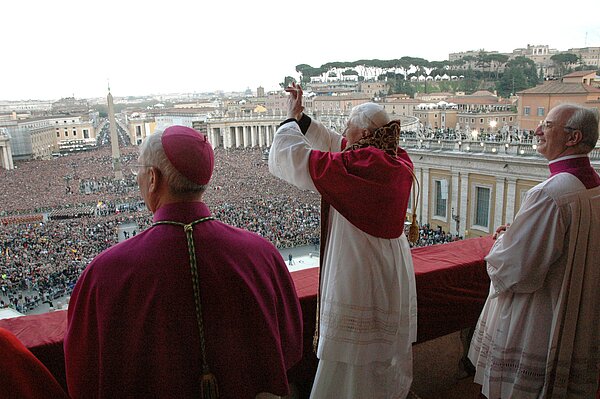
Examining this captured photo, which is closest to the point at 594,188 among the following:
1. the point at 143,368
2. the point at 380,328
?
the point at 380,328

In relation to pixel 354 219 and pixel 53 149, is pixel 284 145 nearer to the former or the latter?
pixel 354 219

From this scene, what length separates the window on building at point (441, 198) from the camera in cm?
900

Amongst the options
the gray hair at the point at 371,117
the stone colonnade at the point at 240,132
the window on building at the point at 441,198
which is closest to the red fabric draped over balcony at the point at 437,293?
the gray hair at the point at 371,117

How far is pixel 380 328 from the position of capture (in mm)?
1165

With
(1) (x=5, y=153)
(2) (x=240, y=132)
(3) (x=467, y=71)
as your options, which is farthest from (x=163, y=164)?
(3) (x=467, y=71)

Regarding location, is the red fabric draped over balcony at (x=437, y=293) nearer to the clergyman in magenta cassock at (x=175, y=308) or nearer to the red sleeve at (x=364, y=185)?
the red sleeve at (x=364, y=185)

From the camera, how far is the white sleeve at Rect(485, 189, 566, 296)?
1137 mm

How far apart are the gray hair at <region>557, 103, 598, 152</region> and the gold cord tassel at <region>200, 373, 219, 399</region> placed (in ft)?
3.32

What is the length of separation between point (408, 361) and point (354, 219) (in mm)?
468

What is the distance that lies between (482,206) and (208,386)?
8570 millimetres

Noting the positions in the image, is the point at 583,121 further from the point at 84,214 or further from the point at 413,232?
the point at 84,214

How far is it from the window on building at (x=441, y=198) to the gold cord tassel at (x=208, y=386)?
8.75m

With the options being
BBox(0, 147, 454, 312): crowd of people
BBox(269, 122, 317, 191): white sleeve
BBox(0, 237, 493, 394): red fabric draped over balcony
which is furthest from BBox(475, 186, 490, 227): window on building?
BBox(269, 122, 317, 191): white sleeve

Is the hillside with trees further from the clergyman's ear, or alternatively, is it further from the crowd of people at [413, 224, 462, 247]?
the clergyman's ear
